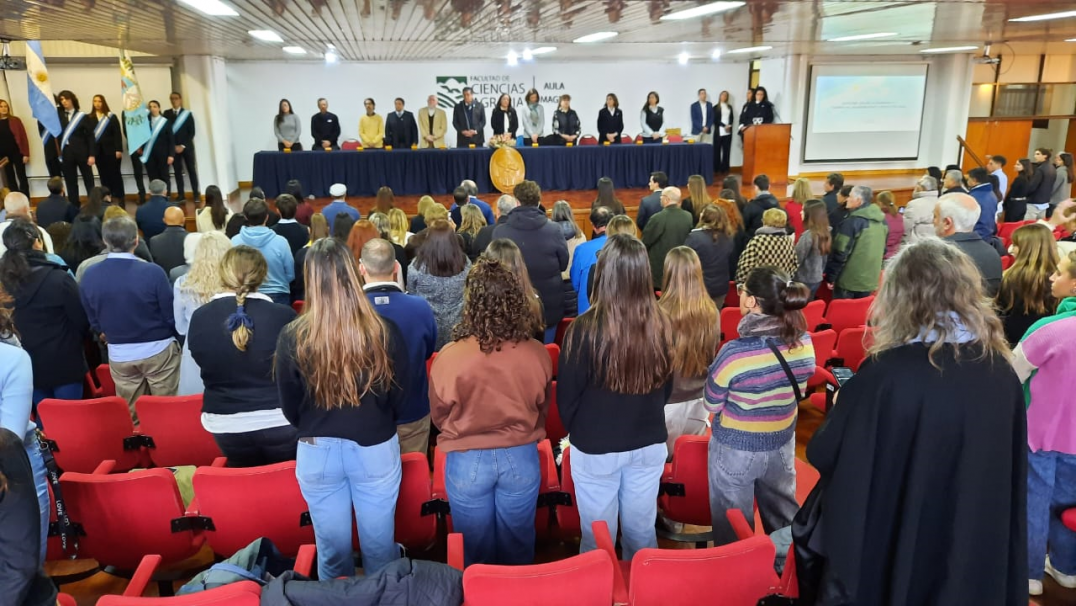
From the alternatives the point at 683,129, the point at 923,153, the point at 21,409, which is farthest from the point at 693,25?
the point at 923,153

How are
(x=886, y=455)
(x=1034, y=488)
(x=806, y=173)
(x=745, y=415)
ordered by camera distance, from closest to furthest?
1. (x=886, y=455)
2. (x=745, y=415)
3. (x=1034, y=488)
4. (x=806, y=173)

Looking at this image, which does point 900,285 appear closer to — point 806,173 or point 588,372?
point 588,372

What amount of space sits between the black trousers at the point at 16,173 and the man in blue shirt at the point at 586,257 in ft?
33.1

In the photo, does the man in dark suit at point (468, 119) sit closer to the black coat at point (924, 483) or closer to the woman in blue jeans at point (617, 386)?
the woman in blue jeans at point (617, 386)

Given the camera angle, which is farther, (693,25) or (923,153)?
(923,153)

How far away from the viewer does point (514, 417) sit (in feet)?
7.47

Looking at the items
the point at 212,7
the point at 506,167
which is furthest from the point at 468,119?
the point at 212,7

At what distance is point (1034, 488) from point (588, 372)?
75.0 inches

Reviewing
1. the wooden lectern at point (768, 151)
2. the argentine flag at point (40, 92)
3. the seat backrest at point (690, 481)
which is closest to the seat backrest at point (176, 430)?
the seat backrest at point (690, 481)

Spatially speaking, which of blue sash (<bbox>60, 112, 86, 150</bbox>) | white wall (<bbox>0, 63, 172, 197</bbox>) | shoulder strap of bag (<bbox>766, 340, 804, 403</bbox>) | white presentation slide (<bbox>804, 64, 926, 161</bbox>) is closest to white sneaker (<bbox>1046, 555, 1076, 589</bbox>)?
shoulder strap of bag (<bbox>766, 340, 804, 403</bbox>)

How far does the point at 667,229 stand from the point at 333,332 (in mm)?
3783

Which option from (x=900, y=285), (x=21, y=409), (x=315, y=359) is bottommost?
(x=21, y=409)

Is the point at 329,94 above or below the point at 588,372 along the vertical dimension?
above

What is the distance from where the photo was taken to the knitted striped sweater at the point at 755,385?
2383 millimetres
